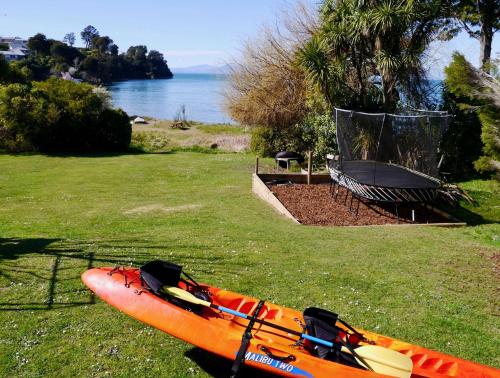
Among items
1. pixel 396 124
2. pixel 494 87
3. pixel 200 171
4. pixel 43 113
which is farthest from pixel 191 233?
pixel 43 113

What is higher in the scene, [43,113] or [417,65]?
[417,65]

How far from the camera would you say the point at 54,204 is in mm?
15570

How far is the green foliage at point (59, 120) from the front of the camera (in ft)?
92.7

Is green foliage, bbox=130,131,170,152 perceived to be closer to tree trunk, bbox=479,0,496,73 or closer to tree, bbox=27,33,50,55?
tree trunk, bbox=479,0,496,73

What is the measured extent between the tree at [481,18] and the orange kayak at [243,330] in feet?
52.5

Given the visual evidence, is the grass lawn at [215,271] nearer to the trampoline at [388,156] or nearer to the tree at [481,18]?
the trampoline at [388,156]

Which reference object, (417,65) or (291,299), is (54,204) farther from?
(417,65)

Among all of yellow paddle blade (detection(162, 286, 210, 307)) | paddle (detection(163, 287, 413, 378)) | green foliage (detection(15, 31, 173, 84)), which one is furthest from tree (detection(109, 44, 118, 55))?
paddle (detection(163, 287, 413, 378))

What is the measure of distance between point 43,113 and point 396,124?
21328 mm

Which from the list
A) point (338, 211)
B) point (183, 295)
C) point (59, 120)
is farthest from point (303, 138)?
point (183, 295)

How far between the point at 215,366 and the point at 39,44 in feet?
472

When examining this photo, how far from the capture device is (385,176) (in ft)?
46.9

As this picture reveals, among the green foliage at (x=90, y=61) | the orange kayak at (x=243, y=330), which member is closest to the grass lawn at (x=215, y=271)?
the orange kayak at (x=243, y=330)

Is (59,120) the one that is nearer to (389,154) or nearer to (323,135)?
(323,135)
